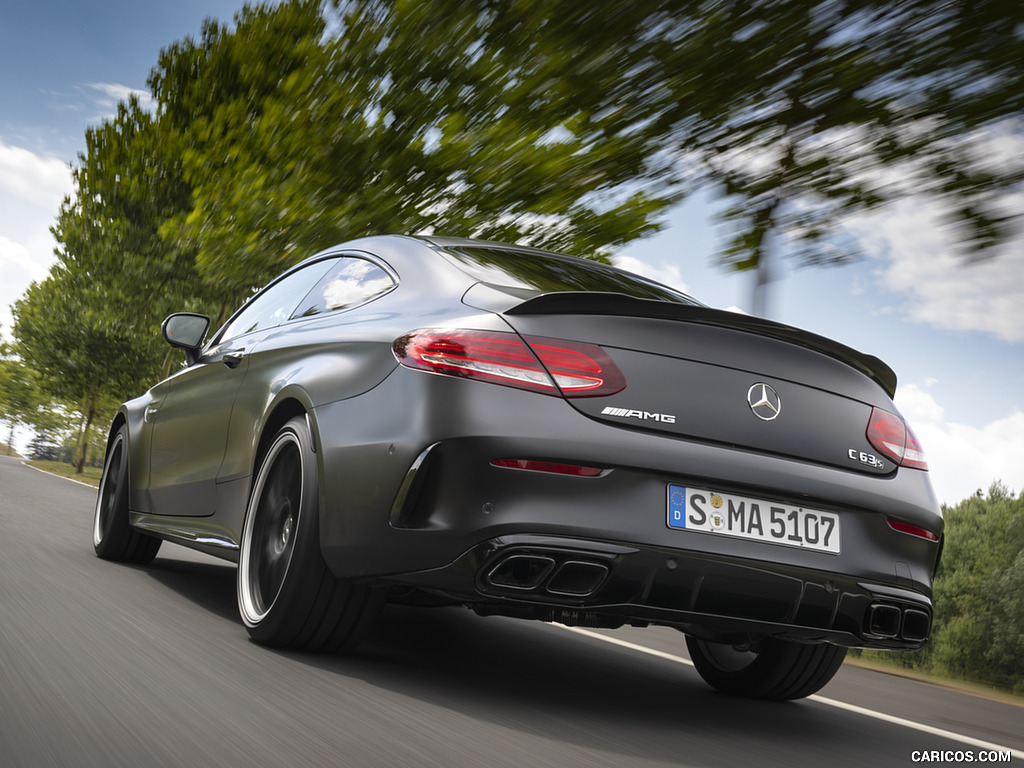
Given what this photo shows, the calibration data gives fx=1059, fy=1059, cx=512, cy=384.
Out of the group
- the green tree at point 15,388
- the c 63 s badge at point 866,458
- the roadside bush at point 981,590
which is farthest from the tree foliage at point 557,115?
the green tree at point 15,388

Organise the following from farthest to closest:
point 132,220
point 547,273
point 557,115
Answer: point 132,220, point 557,115, point 547,273

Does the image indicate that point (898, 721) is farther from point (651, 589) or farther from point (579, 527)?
point (579, 527)

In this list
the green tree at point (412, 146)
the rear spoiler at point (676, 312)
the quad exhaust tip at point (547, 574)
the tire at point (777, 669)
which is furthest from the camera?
the green tree at point (412, 146)

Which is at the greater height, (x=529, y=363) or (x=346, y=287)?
(x=346, y=287)

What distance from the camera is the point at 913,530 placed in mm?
3434

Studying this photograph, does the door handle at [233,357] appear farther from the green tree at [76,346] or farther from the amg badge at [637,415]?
the green tree at [76,346]

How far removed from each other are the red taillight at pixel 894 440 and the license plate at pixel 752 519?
374 millimetres

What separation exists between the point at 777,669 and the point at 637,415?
5.37 ft

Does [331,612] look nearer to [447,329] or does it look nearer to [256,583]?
[256,583]

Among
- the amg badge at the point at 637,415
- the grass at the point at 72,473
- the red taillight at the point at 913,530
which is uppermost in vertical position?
the grass at the point at 72,473

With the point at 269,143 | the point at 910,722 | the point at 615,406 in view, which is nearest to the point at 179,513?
the point at 615,406

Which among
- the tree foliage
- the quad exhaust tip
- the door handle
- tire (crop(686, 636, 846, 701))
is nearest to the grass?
the tree foliage

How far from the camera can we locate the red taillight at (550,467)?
9.75 ft

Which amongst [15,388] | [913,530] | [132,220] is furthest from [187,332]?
[15,388]
